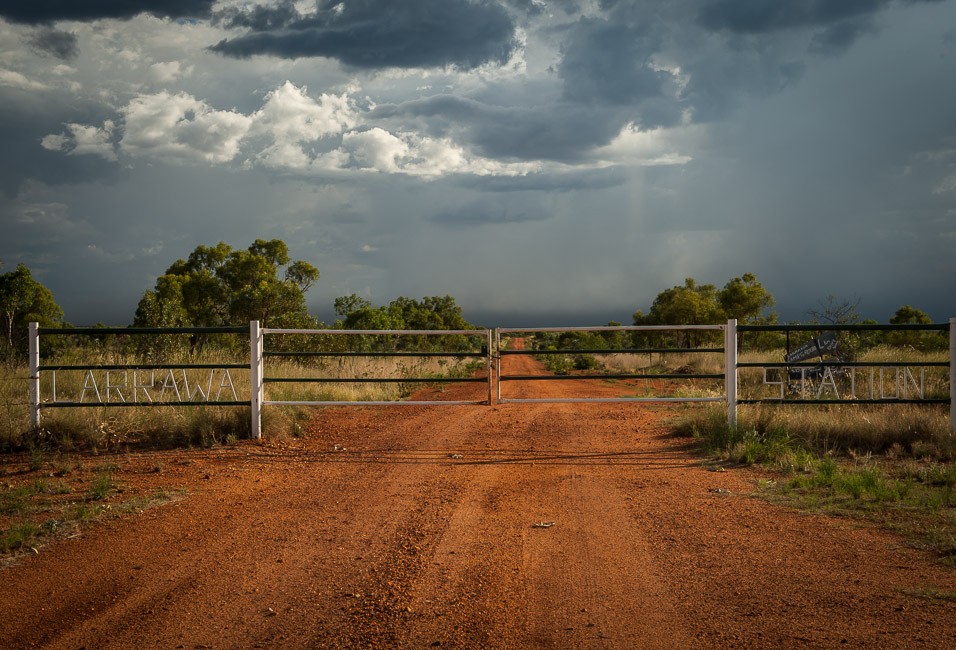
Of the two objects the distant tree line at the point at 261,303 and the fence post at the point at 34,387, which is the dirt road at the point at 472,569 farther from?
the distant tree line at the point at 261,303

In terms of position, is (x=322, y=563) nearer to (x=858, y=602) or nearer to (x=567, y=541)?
(x=567, y=541)

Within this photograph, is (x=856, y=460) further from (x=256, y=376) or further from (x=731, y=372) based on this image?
(x=256, y=376)

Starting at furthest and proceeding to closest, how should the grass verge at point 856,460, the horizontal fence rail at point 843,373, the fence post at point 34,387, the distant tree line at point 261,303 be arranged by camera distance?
the distant tree line at point 261,303 → the fence post at point 34,387 → the horizontal fence rail at point 843,373 → the grass verge at point 856,460

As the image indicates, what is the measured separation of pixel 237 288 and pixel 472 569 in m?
37.7

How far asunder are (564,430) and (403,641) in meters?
7.76

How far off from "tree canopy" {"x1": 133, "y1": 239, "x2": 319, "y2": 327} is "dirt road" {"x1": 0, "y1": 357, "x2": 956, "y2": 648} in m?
27.4

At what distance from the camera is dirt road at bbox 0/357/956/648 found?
159 inches

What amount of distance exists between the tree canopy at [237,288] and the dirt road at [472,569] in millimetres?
27397

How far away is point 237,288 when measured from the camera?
40.2 m

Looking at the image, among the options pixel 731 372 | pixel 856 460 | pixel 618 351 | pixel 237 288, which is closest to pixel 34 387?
pixel 618 351

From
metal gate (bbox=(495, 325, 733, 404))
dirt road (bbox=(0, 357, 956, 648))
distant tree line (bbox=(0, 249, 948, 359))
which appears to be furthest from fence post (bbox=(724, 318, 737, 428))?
distant tree line (bbox=(0, 249, 948, 359))

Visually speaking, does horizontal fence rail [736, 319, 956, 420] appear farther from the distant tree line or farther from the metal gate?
the distant tree line

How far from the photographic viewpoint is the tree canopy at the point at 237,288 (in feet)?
116

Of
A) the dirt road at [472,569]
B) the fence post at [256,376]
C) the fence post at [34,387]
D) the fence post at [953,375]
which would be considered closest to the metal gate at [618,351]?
the dirt road at [472,569]
